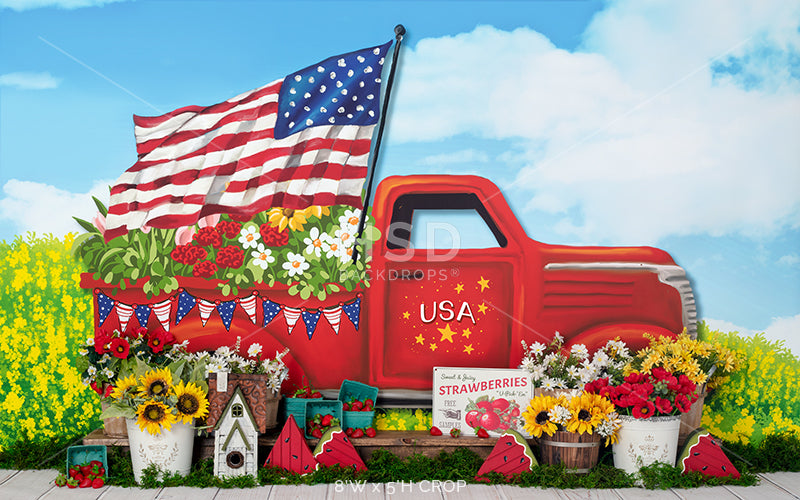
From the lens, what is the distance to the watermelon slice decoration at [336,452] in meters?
3.22

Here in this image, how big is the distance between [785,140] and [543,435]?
2514 mm

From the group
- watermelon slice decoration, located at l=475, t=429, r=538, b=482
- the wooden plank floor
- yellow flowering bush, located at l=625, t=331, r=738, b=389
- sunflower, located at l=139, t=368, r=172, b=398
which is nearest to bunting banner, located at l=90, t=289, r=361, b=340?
sunflower, located at l=139, t=368, r=172, b=398

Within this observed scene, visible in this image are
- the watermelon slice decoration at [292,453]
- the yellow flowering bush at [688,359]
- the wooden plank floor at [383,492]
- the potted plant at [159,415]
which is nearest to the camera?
the wooden plank floor at [383,492]

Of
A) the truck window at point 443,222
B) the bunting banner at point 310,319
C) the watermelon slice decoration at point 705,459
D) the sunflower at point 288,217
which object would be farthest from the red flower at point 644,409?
the sunflower at point 288,217

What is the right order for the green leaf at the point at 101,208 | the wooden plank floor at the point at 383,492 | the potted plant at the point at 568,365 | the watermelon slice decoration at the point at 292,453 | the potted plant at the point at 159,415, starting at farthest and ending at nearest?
the green leaf at the point at 101,208
the potted plant at the point at 568,365
the watermelon slice decoration at the point at 292,453
the potted plant at the point at 159,415
the wooden plank floor at the point at 383,492

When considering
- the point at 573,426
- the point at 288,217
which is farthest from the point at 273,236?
the point at 573,426

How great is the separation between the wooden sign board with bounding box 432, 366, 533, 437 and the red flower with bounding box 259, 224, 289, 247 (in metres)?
1.24

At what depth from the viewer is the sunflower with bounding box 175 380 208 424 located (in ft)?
10.3

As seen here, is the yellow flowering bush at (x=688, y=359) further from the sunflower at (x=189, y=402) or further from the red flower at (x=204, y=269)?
the red flower at (x=204, y=269)

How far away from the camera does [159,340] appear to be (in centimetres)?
347

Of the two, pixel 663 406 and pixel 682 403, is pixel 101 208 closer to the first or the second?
pixel 663 406

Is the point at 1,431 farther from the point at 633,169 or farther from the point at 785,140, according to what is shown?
the point at 785,140

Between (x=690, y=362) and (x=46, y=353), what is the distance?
393 cm

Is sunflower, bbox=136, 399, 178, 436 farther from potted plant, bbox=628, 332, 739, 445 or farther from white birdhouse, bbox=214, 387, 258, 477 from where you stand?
potted plant, bbox=628, 332, 739, 445
